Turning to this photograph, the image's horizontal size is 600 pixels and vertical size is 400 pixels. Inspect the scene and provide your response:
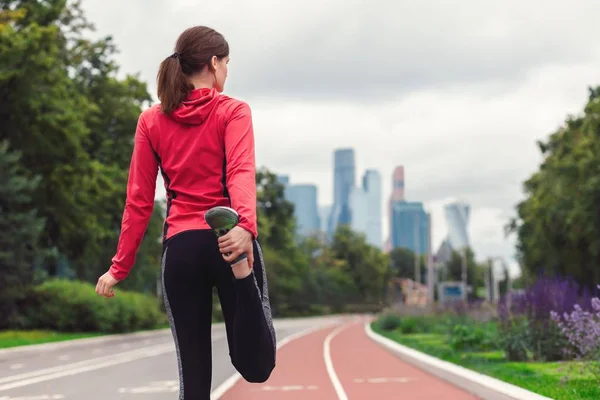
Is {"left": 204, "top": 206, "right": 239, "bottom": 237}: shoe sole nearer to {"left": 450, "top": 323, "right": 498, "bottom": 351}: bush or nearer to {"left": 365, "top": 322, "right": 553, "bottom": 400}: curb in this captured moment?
{"left": 365, "top": 322, "right": 553, "bottom": 400}: curb

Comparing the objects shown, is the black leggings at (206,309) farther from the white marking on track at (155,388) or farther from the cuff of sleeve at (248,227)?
the white marking on track at (155,388)

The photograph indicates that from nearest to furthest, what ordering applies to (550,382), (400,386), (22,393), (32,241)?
(550,382) < (22,393) < (400,386) < (32,241)

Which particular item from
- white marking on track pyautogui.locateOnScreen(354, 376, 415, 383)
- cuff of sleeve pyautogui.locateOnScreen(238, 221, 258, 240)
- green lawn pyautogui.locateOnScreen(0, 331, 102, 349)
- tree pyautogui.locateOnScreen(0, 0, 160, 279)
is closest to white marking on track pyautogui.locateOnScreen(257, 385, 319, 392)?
white marking on track pyautogui.locateOnScreen(354, 376, 415, 383)

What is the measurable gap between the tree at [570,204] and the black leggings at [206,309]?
1492 inches

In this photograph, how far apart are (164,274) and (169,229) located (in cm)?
17

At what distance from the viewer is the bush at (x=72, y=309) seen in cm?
3662

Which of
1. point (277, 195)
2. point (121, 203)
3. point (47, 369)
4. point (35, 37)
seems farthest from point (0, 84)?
point (277, 195)

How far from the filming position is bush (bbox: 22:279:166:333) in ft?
120

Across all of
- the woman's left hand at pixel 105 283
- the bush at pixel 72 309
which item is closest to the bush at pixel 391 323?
the bush at pixel 72 309

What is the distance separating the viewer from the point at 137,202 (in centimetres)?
384

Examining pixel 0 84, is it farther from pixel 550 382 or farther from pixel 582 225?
pixel 550 382

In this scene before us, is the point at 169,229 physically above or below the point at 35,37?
below

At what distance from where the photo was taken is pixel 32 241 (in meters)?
32.8

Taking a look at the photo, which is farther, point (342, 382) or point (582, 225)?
point (582, 225)
